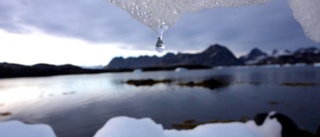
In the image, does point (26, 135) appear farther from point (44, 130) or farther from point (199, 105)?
point (199, 105)

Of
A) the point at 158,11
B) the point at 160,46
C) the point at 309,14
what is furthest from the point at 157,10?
the point at 309,14

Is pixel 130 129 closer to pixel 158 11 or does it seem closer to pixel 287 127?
pixel 158 11

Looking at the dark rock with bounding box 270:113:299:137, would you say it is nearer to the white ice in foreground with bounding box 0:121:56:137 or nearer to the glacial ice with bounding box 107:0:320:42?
the white ice in foreground with bounding box 0:121:56:137

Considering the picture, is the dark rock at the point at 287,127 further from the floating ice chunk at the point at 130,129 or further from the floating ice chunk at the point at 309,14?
the floating ice chunk at the point at 309,14

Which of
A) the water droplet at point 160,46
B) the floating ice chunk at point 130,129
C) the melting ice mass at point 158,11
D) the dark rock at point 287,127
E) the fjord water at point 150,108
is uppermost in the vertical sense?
the melting ice mass at point 158,11

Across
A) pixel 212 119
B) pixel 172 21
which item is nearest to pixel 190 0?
pixel 172 21

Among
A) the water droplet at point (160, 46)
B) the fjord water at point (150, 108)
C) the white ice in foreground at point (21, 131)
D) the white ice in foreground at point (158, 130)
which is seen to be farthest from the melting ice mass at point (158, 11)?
the fjord water at point (150, 108)
